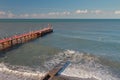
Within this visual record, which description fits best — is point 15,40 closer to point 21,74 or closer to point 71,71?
point 21,74

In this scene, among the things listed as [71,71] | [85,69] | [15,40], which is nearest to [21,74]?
[71,71]

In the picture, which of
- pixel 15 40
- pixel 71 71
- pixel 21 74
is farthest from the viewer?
pixel 15 40

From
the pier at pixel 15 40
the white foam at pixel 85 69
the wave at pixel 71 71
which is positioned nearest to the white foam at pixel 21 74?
the wave at pixel 71 71

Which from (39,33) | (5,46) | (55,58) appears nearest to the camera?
(55,58)

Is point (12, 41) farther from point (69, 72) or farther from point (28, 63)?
point (69, 72)

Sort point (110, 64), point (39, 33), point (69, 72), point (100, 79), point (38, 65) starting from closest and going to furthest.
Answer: point (100, 79)
point (69, 72)
point (38, 65)
point (110, 64)
point (39, 33)

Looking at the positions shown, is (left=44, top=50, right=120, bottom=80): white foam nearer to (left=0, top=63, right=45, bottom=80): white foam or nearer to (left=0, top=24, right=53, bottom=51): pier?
(left=0, top=63, right=45, bottom=80): white foam

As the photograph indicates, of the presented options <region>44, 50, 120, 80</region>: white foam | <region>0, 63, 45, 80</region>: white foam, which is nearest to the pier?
<region>44, 50, 120, 80</region>: white foam

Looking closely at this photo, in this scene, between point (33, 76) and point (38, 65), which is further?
point (38, 65)

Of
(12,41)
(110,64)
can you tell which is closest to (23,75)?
(110,64)

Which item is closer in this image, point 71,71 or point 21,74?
point 21,74

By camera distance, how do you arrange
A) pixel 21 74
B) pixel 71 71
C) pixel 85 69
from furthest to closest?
pixel 85 69 < pixel 71 71 < pixel 21 74
